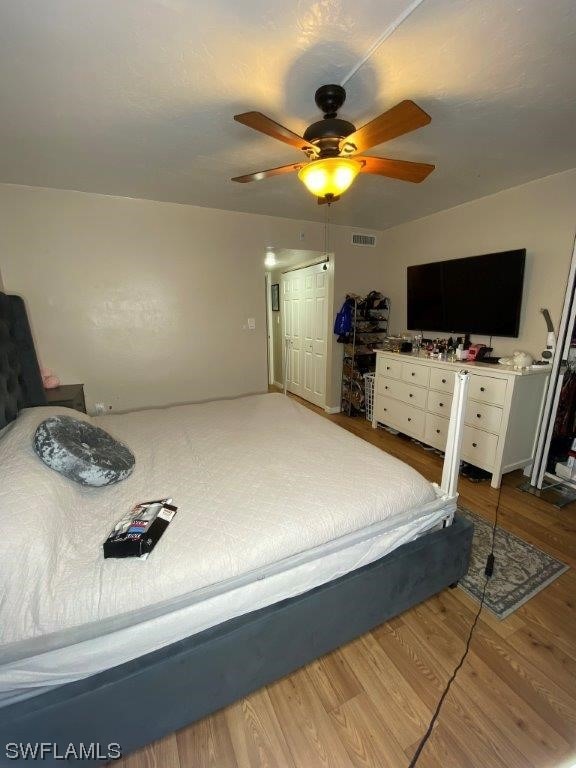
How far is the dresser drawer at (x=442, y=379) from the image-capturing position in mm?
2807

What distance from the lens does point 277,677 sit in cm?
118

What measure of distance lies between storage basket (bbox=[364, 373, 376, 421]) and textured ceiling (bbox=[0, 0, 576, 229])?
2225 millimetres

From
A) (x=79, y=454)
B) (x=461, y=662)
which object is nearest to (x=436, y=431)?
(x=461, y=662)

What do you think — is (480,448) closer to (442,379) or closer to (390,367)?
(442,379)

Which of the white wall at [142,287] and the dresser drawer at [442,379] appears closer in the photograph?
the white wall at [142,287]

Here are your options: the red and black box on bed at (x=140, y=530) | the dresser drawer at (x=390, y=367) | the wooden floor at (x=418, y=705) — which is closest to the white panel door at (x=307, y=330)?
the dresser drawer at (x=390, y=367)

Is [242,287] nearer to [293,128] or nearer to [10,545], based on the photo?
[293,128]

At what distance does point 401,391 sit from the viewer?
336cm

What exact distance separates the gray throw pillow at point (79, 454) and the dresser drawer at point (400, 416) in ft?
8.72

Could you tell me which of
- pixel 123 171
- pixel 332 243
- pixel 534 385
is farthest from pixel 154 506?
pixel 332 243

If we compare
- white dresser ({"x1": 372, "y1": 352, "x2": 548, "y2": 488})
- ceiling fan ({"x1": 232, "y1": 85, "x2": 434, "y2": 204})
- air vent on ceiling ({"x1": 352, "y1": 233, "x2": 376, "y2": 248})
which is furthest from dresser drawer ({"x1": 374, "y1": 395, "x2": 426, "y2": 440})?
ceiling fan ({"x1": 232, "y1": 85, "x2": 434, "y2": 204})

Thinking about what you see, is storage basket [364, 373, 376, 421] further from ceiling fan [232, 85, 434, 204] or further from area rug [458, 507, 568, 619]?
ceiling fan [232, 85, 434, 204]

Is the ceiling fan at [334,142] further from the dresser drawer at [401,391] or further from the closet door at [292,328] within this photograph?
the closet door at [292,328]

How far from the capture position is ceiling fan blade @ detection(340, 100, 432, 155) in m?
1.20
